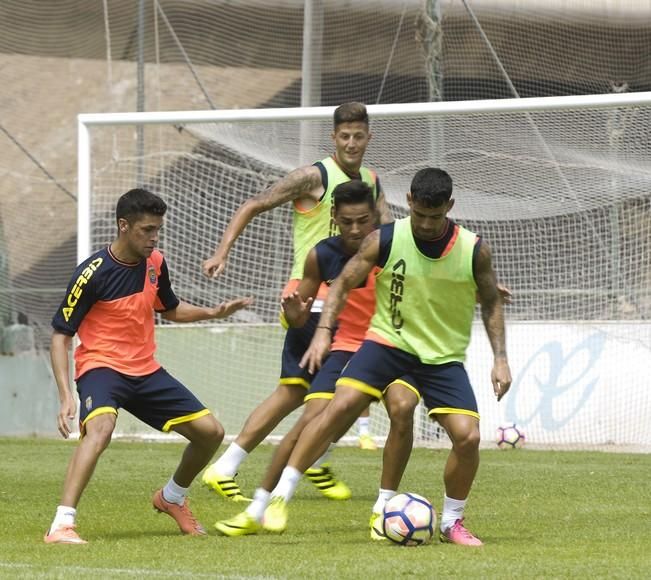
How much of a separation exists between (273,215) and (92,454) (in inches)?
349

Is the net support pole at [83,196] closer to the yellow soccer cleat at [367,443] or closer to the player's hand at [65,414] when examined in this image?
the yellow soccer cleat at [367,443]

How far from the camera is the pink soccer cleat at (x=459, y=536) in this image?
691 cm

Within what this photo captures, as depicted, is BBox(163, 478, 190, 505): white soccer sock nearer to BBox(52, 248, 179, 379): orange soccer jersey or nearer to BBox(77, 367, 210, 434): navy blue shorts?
BBox(77, 367, 210, 434): navy blue shorts

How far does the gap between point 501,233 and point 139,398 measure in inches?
324

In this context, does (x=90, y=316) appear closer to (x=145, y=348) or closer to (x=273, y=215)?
(x=145, y=348)

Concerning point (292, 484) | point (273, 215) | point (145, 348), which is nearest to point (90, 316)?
point (145, 348)

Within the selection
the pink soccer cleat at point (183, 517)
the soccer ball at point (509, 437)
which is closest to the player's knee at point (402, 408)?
the pink soccer cleat at point (183, 517)

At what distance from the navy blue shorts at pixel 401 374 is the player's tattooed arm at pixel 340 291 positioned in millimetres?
231

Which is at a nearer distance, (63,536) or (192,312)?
(63,536)

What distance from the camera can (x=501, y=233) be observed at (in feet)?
49.4

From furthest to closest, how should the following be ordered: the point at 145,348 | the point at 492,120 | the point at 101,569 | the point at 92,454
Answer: the point at 492,120, the point at 145,348, the point at 92,454, the point at 101,569

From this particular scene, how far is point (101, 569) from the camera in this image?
19.5 feet

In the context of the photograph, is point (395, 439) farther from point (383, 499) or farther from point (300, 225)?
point (300, 225)

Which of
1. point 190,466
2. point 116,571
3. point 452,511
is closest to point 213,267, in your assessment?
point 190,466
